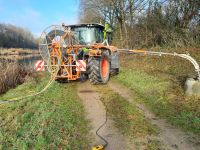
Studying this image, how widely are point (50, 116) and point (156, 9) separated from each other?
53.1 ft

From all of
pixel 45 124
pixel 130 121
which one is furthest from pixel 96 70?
pixel 45 124

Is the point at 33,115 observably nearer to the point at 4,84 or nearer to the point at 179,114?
the point at 179,114

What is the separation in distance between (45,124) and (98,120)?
48.2 inches

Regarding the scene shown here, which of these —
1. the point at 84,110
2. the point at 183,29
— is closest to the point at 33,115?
the point at 84,110

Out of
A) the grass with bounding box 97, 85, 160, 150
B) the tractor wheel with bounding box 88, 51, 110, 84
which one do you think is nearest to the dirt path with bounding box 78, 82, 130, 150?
the grass with bounding box 97, 85, 160, 150

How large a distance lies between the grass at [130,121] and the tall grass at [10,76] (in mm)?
4565

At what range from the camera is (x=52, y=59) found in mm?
9883

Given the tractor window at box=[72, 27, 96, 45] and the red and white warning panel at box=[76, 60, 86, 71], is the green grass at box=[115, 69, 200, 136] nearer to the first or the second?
the red and white warning panel at box=[76, 60, 86, 71]

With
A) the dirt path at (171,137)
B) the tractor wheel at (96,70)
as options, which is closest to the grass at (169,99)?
the dirt path at (171,137)

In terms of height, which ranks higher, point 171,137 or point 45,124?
point 45,124

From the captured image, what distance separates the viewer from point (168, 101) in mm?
7488

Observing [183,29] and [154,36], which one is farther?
[154,36]

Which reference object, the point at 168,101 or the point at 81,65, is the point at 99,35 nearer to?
the point at 81,65

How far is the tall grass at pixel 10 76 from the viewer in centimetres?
1076
